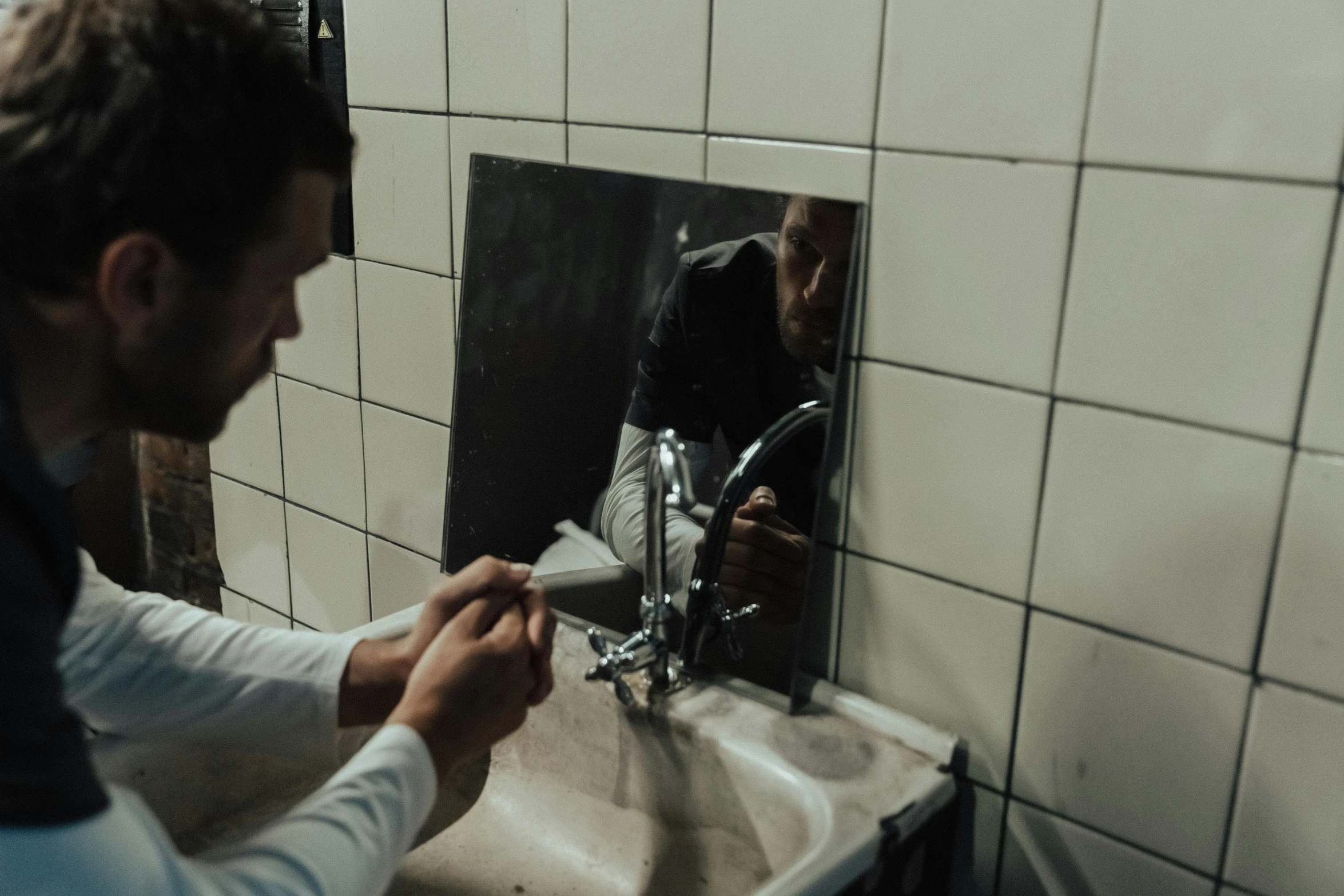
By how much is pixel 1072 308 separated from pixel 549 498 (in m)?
0.60

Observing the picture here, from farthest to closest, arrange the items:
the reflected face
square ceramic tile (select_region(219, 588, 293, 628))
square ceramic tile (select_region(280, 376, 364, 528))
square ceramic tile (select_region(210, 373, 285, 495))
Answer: square ceramic tile (select_region(219, 588, 293, 628)) < square ceramic tile (select_region(210, 373, 285, 495)) < square ceramic tile (select_region(280, 376, 364, 528)) < the reflected face

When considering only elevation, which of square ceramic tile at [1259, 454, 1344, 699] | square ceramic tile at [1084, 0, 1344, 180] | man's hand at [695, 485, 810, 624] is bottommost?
man's hand at [695, 485, 810, 624]

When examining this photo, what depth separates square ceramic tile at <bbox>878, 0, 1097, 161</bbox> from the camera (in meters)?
0.85

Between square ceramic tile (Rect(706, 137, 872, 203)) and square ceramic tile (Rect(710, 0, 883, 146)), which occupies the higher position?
square ceramic tile (Rect(710, 0, 883, 146))

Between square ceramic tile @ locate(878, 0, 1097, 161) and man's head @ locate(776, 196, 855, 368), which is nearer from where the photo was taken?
square ceramic tile @ locate(878, 0, 1097, 161)

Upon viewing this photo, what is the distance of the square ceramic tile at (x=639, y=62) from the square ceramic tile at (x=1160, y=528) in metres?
0.46

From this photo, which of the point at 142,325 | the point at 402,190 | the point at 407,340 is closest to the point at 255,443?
the point at 407,340

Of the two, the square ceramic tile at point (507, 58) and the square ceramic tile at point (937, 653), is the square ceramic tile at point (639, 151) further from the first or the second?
the square ceramic tile at point (937, 653)

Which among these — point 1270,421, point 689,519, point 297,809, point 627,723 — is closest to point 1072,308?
point 1270,421

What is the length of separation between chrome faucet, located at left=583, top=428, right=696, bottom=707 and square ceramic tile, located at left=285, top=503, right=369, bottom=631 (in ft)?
1.94

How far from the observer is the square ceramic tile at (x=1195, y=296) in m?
0.79

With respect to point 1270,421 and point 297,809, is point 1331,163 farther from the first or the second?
point 297,809

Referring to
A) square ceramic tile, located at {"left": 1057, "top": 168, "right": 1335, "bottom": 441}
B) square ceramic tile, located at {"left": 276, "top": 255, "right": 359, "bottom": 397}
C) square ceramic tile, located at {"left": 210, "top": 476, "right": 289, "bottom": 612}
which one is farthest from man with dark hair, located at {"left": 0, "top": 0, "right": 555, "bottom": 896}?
square ceramic tile, located at {"left": 210, "top": 476, "right": 289, "bottom": 612}

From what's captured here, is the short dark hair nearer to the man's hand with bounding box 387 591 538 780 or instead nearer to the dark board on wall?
the man's hand with bounding box 387 591 538 780
